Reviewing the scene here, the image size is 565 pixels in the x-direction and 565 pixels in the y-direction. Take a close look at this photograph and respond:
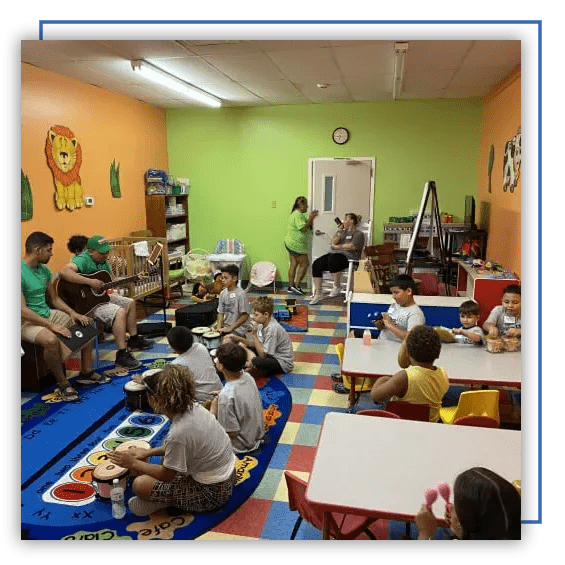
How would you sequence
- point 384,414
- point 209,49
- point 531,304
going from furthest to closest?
point 209,49, point 384,414, point 531,304

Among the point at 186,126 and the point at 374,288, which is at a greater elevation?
the point at 186,126

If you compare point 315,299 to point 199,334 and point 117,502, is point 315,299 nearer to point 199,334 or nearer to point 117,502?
point 199,334

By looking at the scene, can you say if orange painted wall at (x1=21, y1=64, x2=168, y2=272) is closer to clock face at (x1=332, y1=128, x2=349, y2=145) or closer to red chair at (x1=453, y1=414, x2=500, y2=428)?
clock face at (x1=332, y1=128, x2=349, y2=145)

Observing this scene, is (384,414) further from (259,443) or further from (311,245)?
(311,245)

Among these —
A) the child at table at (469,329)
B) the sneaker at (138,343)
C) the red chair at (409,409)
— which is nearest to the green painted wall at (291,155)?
the sneaker at (138,343)

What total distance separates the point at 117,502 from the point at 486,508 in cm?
196

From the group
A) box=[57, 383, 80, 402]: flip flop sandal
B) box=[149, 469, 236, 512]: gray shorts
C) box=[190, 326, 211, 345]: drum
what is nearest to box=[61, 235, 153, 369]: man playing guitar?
box=[190, 326, 211, 345]: drum

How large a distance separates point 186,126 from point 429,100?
3.96 meters

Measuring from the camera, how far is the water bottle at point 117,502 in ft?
8.80

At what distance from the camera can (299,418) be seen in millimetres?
3908

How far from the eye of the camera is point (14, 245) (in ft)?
4.83

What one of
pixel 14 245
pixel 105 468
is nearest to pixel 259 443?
pixel 105 468

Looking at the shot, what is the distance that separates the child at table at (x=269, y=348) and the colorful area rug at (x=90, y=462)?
0.13m

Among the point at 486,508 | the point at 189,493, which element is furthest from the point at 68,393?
the point at 486,508
